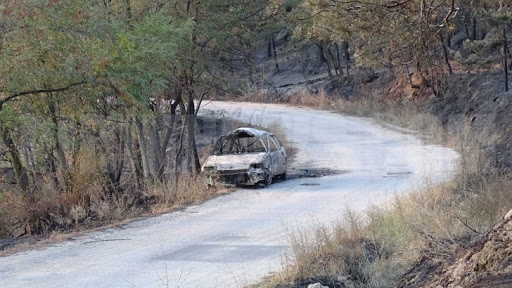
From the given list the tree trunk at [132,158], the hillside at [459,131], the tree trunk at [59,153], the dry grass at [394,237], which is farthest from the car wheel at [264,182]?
the dry grass at [394,237]

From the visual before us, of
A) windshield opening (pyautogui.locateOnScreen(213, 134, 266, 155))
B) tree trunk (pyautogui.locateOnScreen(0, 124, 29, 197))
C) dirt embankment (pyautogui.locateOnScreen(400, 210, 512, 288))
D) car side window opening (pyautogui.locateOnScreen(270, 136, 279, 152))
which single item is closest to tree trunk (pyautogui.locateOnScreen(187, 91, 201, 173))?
windshield opening (pyautogui.locateOnScreen(213, 134, 266, 155))

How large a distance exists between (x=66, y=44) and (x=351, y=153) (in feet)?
A: 46.6

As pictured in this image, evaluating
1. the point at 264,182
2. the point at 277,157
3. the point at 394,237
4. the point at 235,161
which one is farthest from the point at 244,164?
the point at 394,237

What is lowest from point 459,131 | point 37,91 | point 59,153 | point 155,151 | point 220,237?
point 220,237

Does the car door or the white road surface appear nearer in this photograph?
the white road surface

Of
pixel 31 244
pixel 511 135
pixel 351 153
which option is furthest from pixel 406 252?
pixel 351 153

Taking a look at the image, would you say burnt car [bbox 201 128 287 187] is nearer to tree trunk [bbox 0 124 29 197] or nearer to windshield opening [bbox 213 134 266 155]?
windshield opening [bbox 213 134 266 155]

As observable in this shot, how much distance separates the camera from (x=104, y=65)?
13180 mm

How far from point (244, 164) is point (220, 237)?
6.00 meters

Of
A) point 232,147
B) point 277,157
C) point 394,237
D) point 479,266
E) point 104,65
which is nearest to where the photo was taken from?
point 479,266

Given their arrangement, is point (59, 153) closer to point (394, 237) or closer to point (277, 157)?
point (277, 157)

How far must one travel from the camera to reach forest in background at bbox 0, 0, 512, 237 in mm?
11088

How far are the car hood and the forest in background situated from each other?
47.1 inches

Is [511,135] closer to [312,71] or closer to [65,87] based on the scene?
[65,87]
